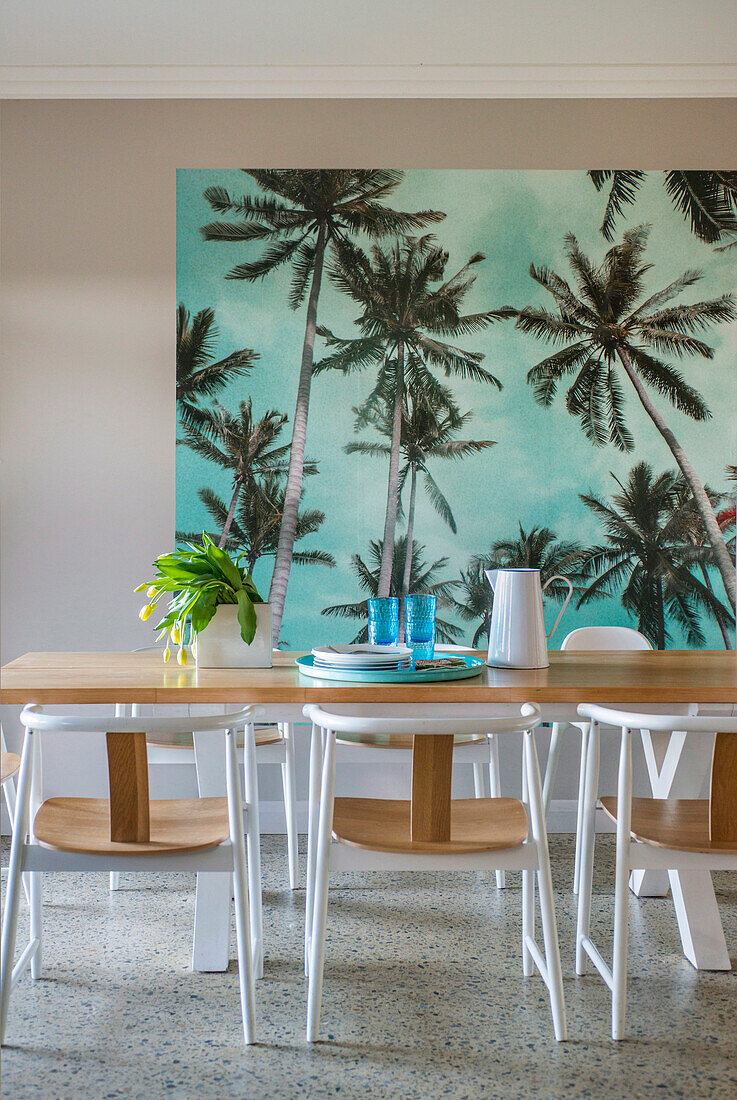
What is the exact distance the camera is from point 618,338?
3273mm

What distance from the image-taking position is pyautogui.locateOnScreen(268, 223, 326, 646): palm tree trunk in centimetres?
328

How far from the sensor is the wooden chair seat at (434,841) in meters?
1.78

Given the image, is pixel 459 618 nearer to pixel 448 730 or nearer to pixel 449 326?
pixel 449 326

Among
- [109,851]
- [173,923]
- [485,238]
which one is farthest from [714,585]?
[109,851]

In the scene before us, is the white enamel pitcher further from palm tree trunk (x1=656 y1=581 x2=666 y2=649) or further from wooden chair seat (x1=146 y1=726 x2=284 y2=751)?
palm tree trunk (x1=656 y1=581 x2=666 y2=649)

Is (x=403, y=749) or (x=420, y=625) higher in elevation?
(x=420, y=625)

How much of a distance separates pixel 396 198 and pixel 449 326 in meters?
0.49

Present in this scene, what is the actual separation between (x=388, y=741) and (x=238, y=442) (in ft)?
4.00

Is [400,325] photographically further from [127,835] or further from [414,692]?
[127,835]

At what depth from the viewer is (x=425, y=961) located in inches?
89.4

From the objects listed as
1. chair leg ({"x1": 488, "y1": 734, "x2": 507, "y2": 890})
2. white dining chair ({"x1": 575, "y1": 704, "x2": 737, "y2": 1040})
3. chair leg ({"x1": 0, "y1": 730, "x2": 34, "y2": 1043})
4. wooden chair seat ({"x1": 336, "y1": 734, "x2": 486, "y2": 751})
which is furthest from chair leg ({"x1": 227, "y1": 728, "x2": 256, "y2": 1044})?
chair leg ({"x1": 488, "y1": 734, "x2": 507, "y2": 890})

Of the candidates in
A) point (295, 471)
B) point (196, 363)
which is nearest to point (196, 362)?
point (196, 363)

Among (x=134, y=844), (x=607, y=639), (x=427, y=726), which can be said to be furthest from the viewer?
(x=607, y=639)
